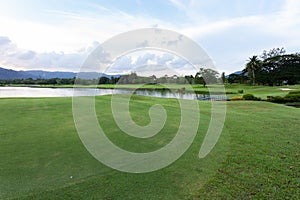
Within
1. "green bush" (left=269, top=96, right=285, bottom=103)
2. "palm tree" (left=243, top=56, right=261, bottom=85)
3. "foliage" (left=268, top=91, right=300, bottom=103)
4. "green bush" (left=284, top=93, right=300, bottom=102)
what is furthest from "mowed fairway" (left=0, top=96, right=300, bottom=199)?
"palm tree" (left=243, top=56, right=261, bottom=85)

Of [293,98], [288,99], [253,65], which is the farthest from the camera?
[253,65]

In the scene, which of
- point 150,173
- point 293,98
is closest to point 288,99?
point 293,98

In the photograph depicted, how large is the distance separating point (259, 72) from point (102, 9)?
157ft

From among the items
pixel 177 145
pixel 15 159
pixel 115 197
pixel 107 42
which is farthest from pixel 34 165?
pixel 107 42

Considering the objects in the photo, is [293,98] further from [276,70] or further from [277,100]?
[276,70]

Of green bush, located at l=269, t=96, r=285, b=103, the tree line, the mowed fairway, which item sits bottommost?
the mowed fairway

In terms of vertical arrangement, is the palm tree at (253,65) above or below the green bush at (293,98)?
above

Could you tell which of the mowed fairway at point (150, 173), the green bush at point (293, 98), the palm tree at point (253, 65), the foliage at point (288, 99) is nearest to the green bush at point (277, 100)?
the foliage at point (288, 99)

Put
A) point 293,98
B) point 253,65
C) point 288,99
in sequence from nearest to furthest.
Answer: point 293,98, point 288,99, point 253,65

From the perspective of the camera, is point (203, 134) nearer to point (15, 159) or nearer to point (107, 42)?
point (107, 42)

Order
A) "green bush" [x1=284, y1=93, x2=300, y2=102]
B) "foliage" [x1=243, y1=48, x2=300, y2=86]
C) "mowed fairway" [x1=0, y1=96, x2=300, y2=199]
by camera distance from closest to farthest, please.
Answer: "mowed fairway" [x1=0, y1=96, x2=300, y2=199] → "green bush" [x1=284, y1=93, x2=300, y2=102] → "foliage" [x1=243, y1=48, x2=300, y2=86]

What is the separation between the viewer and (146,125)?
6363 millimetres

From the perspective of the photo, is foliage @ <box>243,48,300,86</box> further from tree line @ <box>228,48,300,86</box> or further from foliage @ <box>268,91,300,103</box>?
foliage @ <box>268,91,300,103</box>

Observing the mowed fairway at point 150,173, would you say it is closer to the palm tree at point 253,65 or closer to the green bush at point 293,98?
the green bush at point 293,98
